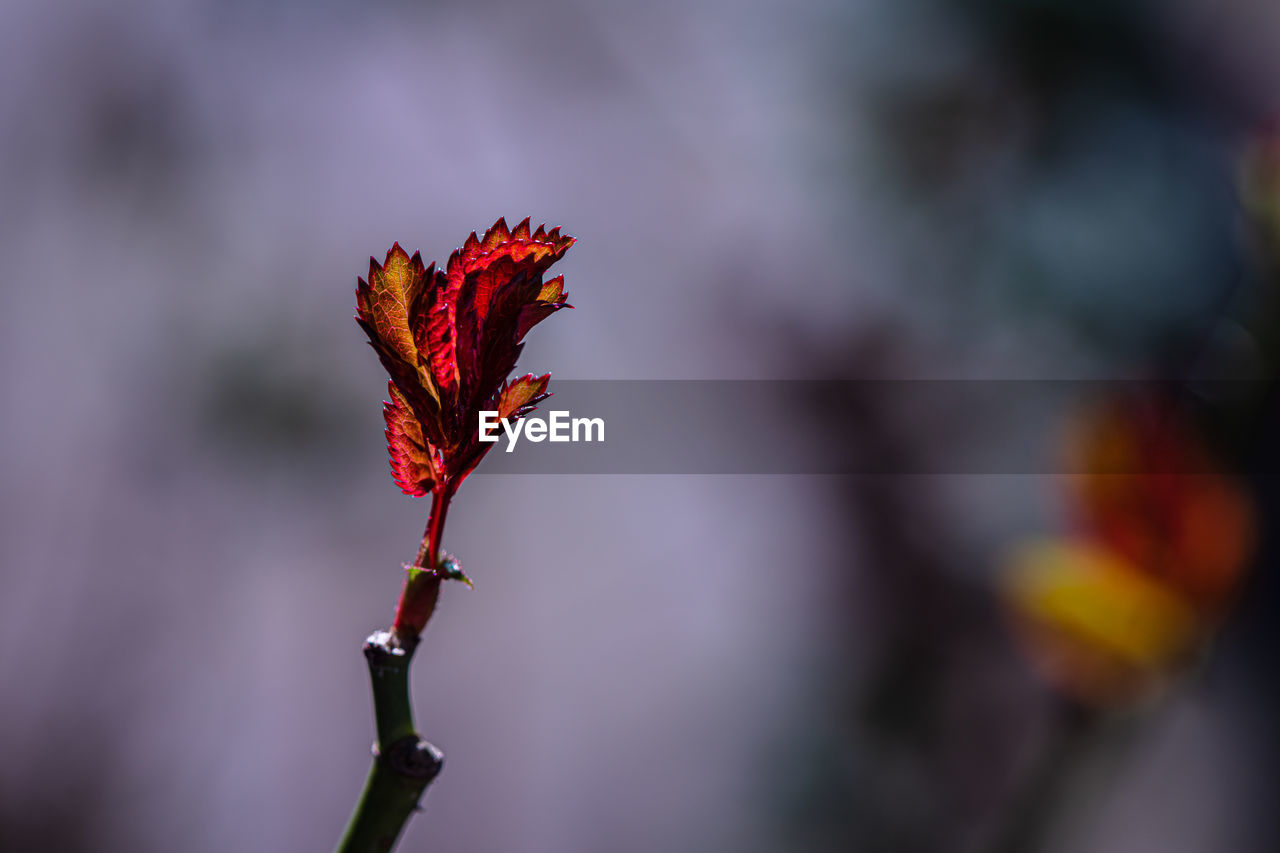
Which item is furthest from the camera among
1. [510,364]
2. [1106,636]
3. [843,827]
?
[843,827]

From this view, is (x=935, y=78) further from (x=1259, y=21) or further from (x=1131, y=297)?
(x=1259, y=21)

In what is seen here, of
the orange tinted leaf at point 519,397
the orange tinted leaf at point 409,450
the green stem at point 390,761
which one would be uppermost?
the orange tinted leaf at point 519,397

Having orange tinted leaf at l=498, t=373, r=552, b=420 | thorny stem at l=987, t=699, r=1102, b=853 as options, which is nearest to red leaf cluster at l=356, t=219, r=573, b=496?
orange tinted leaf at l=498, t=373, r=552, b=420

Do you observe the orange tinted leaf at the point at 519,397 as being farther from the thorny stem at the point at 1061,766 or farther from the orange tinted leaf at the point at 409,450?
the thorny stem at the point at 1061,766

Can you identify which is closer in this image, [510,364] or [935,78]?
[510,364]

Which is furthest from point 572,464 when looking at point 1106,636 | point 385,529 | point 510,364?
point 510,364

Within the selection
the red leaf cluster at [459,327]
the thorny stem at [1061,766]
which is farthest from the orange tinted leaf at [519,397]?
the thorny stem at [1061,766]

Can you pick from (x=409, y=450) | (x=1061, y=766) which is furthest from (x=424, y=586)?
(x=1061, y=766)
